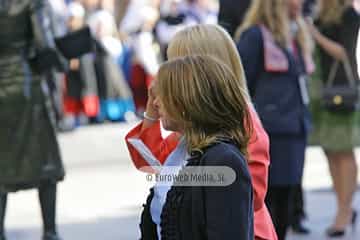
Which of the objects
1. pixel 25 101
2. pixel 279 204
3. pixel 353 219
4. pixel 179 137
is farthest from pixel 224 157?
pixel 353 219

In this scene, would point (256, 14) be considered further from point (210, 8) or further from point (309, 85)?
point (210, 8)

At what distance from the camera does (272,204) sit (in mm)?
6055

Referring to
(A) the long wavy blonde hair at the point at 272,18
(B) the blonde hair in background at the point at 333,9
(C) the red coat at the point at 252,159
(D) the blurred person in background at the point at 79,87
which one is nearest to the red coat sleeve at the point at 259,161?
(C) the red coat at the point at 252,159

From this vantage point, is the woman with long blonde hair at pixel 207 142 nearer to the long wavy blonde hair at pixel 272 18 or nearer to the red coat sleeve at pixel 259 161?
the red coat sleeve at pixel 259 161

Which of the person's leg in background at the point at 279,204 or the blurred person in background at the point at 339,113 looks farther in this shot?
the blurred person in background at the point at 339,113

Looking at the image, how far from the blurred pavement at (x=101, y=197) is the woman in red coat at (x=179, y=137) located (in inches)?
148

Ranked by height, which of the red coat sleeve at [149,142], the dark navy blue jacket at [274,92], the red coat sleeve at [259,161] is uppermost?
the red coat sleeve at [149,142]

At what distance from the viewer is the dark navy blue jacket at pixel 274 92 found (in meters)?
5.93

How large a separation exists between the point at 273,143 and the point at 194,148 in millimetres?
3019

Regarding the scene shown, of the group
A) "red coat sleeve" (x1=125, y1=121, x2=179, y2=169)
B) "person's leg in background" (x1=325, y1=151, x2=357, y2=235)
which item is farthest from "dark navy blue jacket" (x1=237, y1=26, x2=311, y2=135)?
"red coat sleeve" (x1=125, y1=121, x2=179, y2=169)

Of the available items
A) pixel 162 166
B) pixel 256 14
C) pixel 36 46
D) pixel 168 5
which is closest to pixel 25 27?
pixel 36 46

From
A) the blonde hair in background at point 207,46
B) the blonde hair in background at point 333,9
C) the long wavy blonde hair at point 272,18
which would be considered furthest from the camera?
the blonde hair in background at point 333,9

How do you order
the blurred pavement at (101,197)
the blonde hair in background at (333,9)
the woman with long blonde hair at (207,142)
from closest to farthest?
1. the woman with long blonde hair at (207,142)
2. the blonde hair in background at (333,9)
3. the blurred pavement at (101,197)

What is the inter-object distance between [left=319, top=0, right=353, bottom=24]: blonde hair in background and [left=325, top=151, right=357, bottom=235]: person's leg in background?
2.95ft
